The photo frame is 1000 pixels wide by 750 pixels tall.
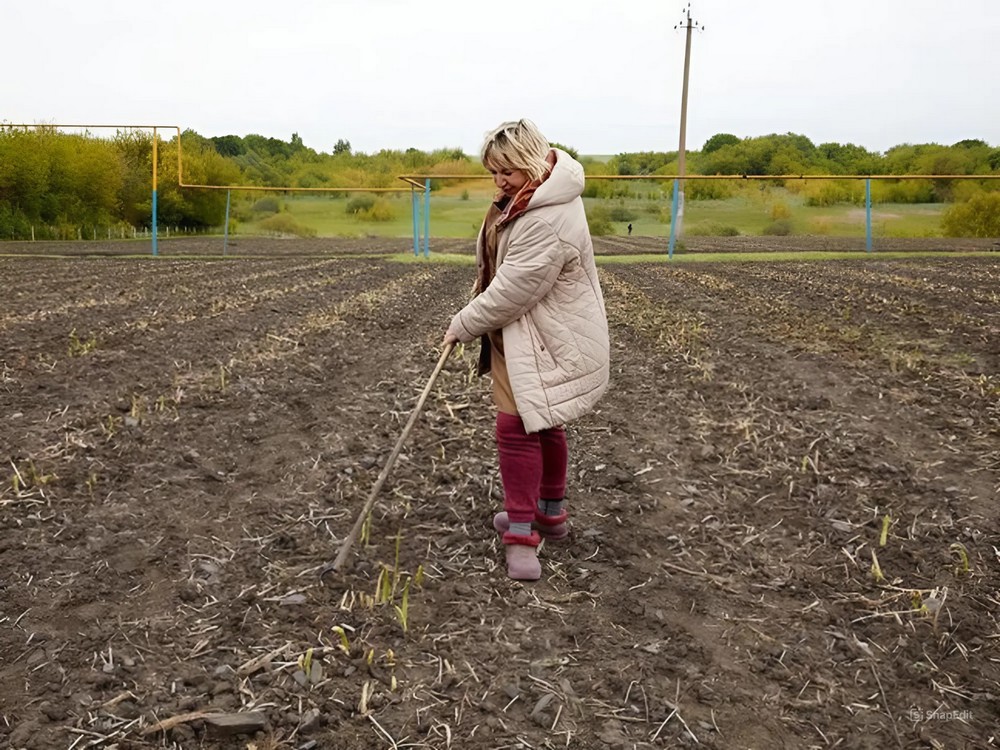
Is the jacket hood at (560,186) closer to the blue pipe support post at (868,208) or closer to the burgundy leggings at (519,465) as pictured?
the burgundy leggings at (519,465)

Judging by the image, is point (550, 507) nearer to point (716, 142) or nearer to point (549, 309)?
point (549, 309)

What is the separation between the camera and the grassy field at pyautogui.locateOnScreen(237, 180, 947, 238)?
84.4ft

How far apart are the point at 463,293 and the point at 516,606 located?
10.3m

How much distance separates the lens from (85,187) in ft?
99.7

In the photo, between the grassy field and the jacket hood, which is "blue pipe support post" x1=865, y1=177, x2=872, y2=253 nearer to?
the grassy field

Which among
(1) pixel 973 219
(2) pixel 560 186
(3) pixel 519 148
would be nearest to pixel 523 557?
(2) pixel 560 186

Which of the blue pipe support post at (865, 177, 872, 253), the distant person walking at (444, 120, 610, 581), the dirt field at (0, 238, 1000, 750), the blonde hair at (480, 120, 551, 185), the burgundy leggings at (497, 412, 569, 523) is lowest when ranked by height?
the dirt field at (0, 238, 1000, 750)

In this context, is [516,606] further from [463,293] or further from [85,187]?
[85,187]

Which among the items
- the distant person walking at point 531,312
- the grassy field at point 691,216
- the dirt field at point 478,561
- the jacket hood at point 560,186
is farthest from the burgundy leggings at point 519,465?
the grassy field at point 691,216

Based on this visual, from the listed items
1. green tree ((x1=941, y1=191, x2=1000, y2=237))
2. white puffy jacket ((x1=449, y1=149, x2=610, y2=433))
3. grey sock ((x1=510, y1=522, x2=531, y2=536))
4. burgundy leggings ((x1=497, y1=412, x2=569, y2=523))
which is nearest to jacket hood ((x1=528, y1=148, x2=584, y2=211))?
white puffy jacket ((x1=449, y1=149, x2=610, y2=433))

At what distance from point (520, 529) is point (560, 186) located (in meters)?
1.31

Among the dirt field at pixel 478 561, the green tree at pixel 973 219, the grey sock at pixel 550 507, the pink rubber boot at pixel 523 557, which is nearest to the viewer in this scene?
the dirt field at pixel 478 561

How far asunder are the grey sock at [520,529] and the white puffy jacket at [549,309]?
42cm

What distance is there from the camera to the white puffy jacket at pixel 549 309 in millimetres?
2941
